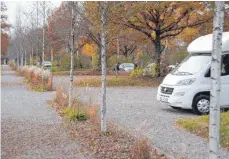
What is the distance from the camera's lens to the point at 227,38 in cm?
1088

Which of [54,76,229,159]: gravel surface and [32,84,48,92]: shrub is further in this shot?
[32,84,48,92]: shrub

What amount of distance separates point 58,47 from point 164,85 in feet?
113

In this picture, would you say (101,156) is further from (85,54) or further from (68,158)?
(85,54)

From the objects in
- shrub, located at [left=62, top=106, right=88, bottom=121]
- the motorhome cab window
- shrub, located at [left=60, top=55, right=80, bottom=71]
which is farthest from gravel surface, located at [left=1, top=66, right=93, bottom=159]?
shrub, located at [left=60, top=55, right=80, bottom=71]

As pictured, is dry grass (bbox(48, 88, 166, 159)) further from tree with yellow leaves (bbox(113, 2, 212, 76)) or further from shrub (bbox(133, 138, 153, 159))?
tree with yellow leaves (bbox(113, 2, 212, 76))

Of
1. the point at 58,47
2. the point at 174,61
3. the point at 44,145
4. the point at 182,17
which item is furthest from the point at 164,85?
the point at 58,47

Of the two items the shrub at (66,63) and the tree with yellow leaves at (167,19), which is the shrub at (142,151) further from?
the shrub at (66,63)

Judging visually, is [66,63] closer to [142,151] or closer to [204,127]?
[204,127]

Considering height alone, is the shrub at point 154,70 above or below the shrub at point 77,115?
above

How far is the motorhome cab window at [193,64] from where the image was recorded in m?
11.2

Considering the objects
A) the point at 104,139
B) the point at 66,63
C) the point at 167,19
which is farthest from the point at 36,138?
the point at 66,63

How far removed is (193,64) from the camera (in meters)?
11.6

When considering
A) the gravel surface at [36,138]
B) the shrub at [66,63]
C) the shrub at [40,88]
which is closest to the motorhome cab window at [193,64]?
the gravel surface at [36,138]

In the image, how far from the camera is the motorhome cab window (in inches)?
443
